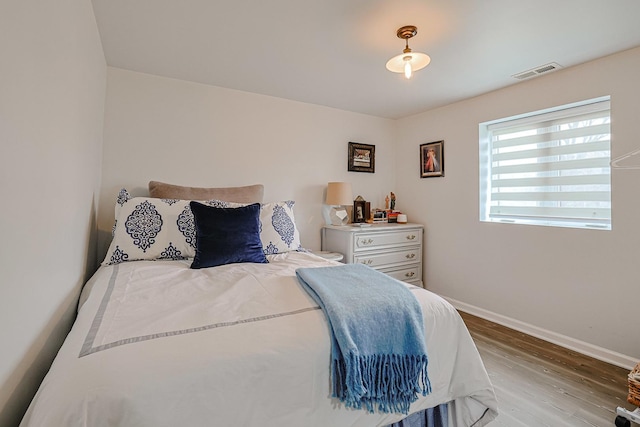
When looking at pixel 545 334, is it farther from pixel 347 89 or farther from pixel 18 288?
pixel 18 288

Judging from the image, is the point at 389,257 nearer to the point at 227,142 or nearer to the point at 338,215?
the point at 338,215

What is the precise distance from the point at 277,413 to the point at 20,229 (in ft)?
3.11

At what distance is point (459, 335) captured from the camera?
1.35 meters

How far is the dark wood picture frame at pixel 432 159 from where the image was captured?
136 inches

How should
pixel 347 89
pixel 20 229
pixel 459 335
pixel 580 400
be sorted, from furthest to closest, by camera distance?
pixel 347 89
pixel 580 400
pixel 459 335
pixel 20 229

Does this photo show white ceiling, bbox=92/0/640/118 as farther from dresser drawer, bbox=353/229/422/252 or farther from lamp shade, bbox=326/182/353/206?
dresser drawer, bbox=353/229/422/252

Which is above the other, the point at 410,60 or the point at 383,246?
the point at 410,60

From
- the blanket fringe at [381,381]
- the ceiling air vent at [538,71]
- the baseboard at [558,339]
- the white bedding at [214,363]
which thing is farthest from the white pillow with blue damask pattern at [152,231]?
the ceiling air vent at [538,71]

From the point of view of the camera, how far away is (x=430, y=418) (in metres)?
1.33

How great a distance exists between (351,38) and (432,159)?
1.98 metres

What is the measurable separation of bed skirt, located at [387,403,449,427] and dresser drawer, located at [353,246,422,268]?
1.84 m

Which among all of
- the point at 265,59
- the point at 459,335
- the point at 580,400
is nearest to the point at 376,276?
the point at 459,335

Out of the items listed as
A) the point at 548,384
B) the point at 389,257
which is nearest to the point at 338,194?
the point at 389,257

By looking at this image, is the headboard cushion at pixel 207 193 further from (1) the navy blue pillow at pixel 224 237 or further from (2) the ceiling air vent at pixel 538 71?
(2) the ceiling air vent at pixel 538 71
